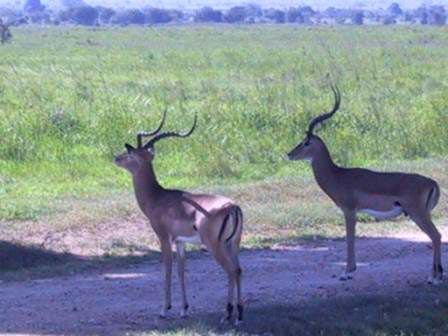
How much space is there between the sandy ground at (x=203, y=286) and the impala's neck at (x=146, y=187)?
88 cm

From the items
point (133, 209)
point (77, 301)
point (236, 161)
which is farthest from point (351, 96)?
point (77, 301)

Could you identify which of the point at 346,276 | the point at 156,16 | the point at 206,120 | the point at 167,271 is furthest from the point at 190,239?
the point at 156,16

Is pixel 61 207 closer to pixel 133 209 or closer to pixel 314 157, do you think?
pixel 133 209

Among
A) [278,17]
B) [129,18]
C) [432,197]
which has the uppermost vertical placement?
[278,17]

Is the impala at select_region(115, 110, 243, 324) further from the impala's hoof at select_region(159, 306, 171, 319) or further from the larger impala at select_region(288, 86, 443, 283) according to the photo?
the larger impala at select_region(288, 86, 443, 283)

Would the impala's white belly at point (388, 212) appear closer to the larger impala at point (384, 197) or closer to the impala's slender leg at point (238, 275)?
the larger impala at point (384, 197)

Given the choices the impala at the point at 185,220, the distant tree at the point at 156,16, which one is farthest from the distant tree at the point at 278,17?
the impala at the point at 185,220

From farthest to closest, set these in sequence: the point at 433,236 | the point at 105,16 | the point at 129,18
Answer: the point at 105,16 < the point at 129,18 < the point at 433,236

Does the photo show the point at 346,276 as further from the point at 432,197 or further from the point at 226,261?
the point at 226,261

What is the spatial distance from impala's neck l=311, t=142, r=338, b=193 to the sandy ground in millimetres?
795

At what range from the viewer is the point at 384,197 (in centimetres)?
1214

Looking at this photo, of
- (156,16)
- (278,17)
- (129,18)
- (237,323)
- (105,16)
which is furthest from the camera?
(278,17)

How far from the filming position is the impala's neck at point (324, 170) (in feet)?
41.4

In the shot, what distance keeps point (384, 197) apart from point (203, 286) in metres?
1.95
